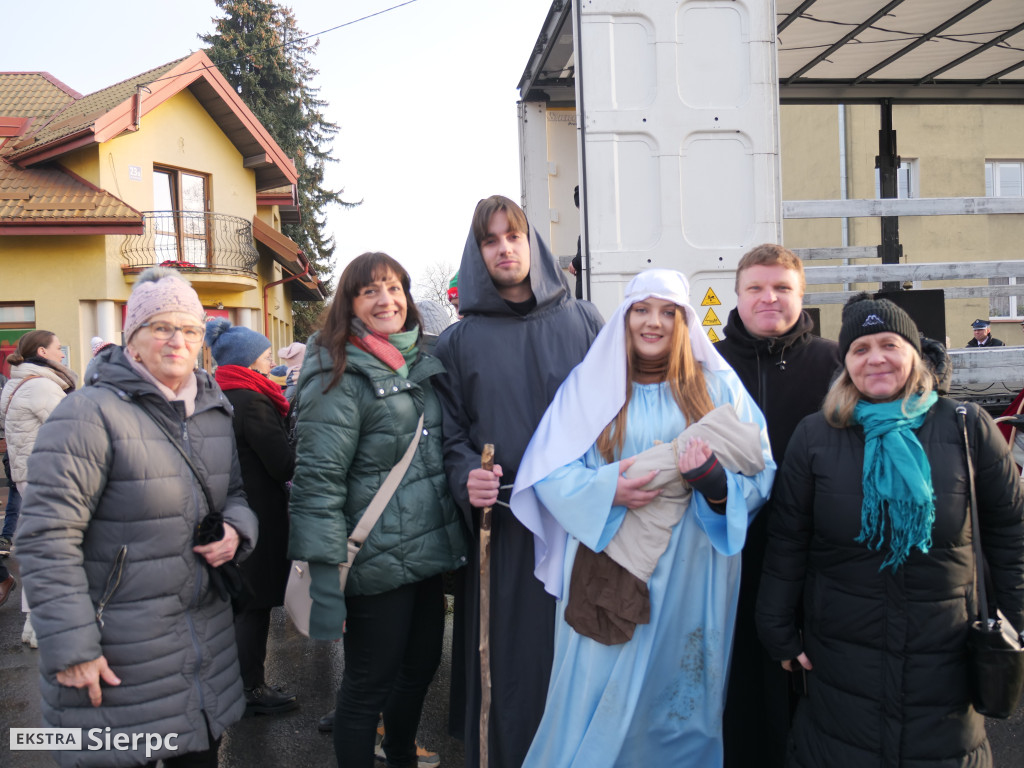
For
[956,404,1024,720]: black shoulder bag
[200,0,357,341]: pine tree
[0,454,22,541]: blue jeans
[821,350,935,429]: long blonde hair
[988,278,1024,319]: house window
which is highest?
[200,0,357,341]: pine tree

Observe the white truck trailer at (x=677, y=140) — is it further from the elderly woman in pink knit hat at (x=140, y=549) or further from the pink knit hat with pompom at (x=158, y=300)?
the elderly woman in pink knit hat at (x=140, y=549)

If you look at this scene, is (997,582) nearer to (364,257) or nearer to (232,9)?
(364,257)

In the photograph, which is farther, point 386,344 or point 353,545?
point 386,344

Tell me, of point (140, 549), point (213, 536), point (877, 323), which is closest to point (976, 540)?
point (877, 323)

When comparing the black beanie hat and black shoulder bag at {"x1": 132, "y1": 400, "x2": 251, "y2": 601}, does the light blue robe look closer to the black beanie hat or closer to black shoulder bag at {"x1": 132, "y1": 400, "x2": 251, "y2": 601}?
the black beanie hat

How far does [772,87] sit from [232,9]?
28.2m

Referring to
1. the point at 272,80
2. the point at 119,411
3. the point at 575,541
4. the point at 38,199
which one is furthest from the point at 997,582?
the point at 272,80

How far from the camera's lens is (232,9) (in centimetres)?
2730

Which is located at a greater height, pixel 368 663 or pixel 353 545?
pixel 353 545

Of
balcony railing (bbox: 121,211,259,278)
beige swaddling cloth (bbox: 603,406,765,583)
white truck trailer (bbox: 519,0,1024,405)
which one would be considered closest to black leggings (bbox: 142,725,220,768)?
beige swaddling cloth (bbox: 603,406,765,583)

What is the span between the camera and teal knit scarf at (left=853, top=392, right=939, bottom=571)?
7.11 ft

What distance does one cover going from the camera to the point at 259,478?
366cm

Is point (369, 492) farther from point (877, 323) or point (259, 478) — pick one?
point (877, 323)

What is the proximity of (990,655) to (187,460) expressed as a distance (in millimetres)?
2335
